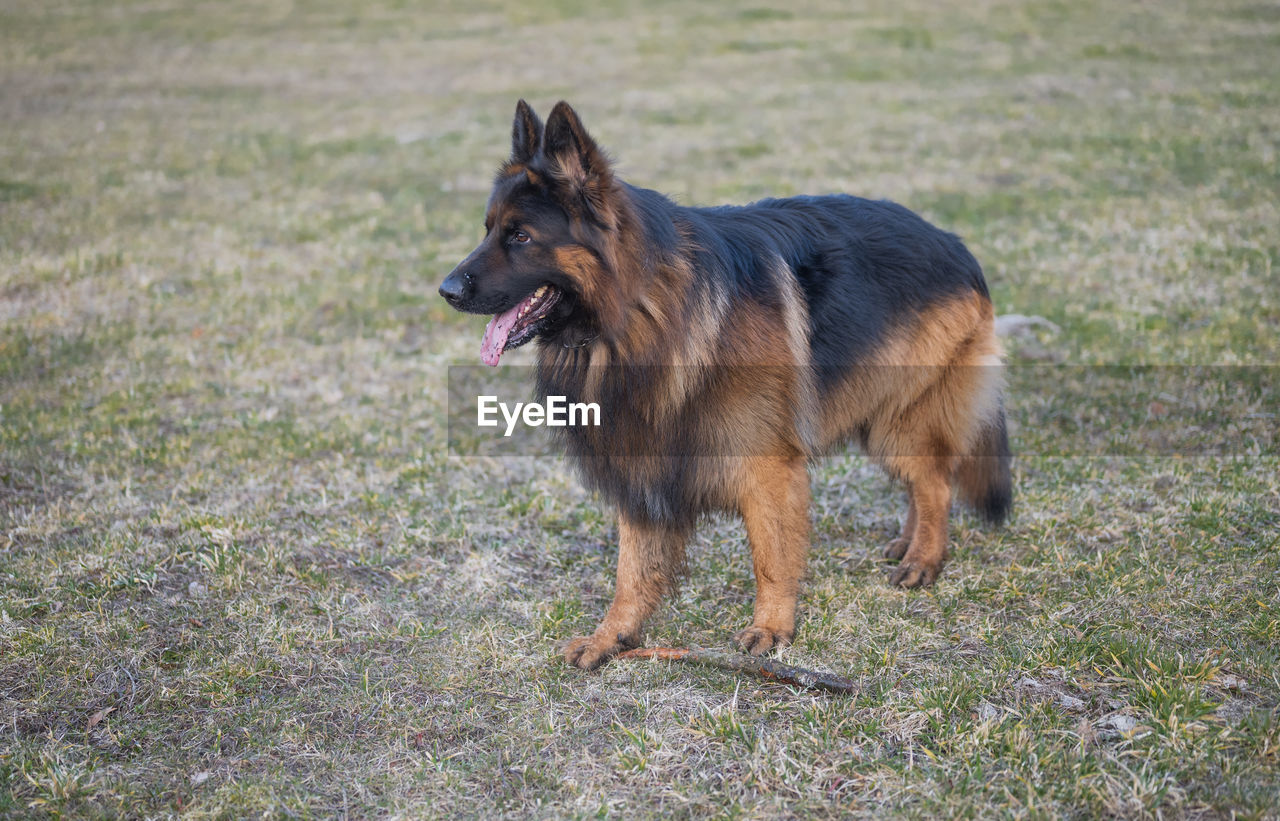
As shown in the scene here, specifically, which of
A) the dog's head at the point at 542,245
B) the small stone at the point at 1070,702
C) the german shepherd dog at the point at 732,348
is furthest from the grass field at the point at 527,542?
the dog's head at the point at 542,245

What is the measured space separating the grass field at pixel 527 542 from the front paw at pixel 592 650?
11cm

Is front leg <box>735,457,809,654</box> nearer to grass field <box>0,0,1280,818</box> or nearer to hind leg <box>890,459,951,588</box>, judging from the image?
grass field <box>0,0,1280,818</box>

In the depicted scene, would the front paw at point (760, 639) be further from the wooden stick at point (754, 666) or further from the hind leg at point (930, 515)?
the hind leg at point (930, 515)

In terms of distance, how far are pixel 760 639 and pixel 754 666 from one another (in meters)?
0.23

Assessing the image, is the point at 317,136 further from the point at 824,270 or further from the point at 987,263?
the point at 824,270

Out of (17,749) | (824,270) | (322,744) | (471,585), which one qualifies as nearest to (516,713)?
(322,744)

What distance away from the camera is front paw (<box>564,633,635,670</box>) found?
410 centimetres

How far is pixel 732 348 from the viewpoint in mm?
3922

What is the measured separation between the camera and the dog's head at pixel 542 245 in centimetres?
356

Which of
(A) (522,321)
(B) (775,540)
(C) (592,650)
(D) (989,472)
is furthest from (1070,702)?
(A) (522,321)

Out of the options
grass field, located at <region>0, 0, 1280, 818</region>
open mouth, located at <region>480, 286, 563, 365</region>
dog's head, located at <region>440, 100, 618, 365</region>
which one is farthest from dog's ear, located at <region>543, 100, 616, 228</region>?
grass field, located at <region>0, 0, 1280, 818</region>

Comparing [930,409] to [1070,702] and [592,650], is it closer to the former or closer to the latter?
[1070,702]

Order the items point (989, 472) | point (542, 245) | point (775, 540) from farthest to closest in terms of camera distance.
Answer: point (989, 472) → point (775, 540) → point (542, 245)

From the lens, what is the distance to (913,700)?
11.9 ft
